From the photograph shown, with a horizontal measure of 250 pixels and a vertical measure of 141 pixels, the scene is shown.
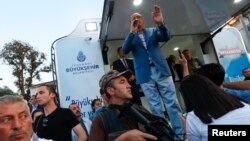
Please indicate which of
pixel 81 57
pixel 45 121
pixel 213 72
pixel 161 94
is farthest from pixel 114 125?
pixel 81 57

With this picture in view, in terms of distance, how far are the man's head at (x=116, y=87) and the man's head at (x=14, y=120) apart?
3.67 ft

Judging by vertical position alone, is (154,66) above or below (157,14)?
below

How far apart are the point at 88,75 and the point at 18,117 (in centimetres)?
414

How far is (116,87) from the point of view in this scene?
11.3 ft

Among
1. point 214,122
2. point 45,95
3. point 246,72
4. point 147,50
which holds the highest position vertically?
point 147,50

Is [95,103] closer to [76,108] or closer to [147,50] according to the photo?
[76,108]

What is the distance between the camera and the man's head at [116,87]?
341cm

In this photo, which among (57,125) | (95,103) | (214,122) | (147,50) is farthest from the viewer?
(95,103)

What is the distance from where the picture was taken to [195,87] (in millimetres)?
2410

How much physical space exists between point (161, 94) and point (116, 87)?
143 centimetres

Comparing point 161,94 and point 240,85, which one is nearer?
point 240,85

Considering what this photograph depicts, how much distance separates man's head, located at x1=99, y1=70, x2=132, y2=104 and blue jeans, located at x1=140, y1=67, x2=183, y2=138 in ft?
3.81

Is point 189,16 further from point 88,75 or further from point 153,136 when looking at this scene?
point 153,136

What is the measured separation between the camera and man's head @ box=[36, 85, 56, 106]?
4.42m
